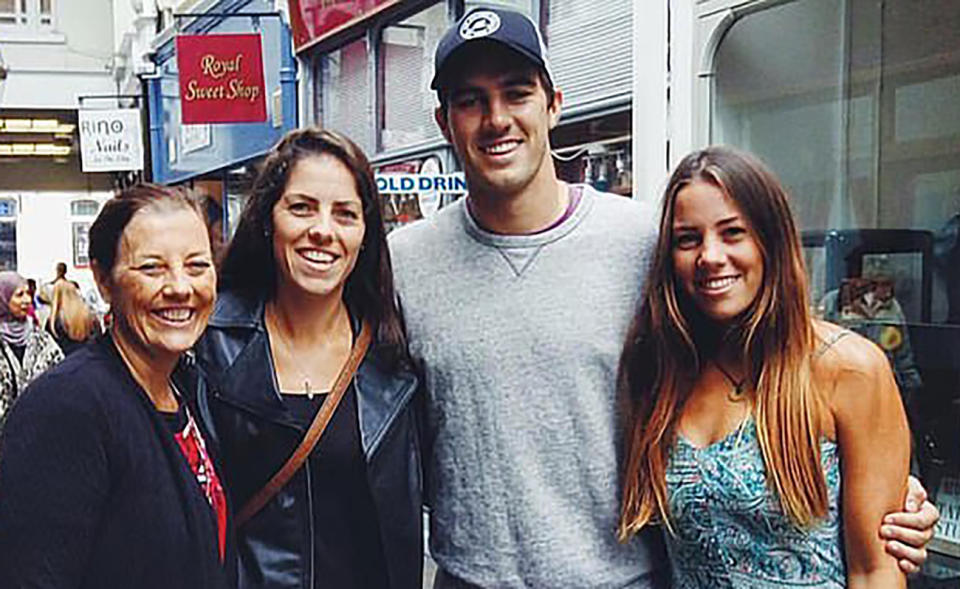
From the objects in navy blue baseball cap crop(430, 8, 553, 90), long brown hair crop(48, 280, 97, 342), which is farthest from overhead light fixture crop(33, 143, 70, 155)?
navy blue baseball cap crop(430, 8, 553, 90)

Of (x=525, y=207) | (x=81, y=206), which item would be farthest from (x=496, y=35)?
(x=81, y=206)

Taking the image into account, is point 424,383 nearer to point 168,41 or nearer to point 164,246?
point 164,246

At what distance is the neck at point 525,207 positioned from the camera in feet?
7.13

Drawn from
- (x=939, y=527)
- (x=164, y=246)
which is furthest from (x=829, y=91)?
(x=164, y=246)

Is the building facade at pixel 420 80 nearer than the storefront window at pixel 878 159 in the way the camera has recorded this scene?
No

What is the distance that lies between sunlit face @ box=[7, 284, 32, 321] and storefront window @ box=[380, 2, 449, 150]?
8.74ft

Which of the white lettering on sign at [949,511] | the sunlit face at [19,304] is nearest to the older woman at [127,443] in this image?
the white lettering on sign at [949,511]

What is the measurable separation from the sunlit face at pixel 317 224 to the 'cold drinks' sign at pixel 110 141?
12344 mm

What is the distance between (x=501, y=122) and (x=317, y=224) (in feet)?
1.45

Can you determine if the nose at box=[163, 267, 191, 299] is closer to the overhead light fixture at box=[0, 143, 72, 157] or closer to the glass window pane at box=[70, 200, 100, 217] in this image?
the overhead light fixture at box=[0, 143, 72, 157]

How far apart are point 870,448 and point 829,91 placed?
156 cm

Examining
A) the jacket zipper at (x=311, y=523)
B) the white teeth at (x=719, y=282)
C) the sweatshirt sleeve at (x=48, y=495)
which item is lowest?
the jacket zipper at (x=311, y=523)

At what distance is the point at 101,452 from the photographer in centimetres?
169

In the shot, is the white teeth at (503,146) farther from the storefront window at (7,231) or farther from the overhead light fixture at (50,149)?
the storefront window at (7,231)
